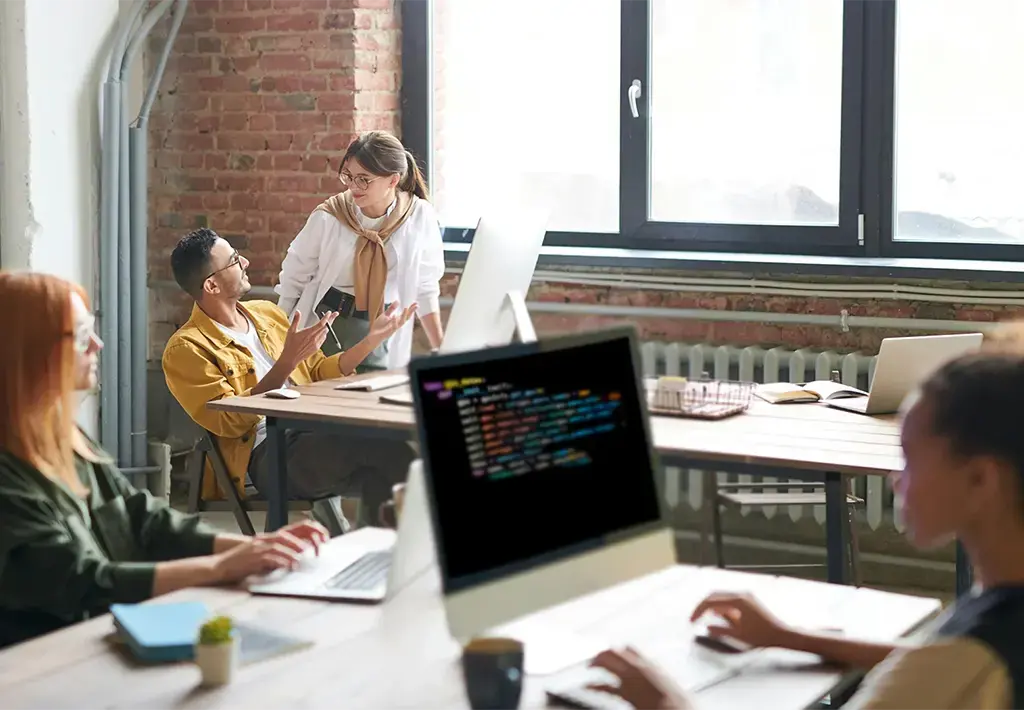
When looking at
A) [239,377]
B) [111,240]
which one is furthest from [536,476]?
[111,240]

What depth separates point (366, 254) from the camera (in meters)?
4.70

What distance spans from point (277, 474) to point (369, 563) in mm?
1486

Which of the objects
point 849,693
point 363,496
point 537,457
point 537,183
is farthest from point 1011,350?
point 537,183

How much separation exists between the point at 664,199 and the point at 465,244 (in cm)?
79

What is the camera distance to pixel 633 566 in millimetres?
2018

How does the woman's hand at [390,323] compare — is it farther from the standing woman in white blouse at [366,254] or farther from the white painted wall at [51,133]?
the white painted wall at [51,133]

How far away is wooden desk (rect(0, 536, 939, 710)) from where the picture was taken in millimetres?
1779

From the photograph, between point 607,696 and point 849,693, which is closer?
point 607,696

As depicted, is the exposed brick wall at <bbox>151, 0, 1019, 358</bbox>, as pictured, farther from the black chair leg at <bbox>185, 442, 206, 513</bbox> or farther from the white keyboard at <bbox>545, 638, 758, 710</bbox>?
the white keyboard at <bbox>545, 638, 758, 710</bbox>

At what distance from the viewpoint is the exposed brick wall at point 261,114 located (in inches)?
213

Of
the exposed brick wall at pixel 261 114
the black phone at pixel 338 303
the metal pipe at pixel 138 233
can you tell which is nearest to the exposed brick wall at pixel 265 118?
the exposed brick wall at pixel 261 114

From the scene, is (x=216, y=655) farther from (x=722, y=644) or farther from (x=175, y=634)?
(x=722, y=644)

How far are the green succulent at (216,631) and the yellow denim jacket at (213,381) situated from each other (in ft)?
6.69

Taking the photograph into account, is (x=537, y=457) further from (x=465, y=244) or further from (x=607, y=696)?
(x=465, y=244)
